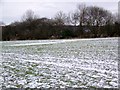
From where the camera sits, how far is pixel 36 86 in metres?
6.32

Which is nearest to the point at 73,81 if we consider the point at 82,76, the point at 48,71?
the point at 82,76

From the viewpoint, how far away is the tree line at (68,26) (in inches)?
1896

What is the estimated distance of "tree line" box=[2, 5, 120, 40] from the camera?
48.2 m

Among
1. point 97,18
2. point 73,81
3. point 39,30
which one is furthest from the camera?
point 97,18

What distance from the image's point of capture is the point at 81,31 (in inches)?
A: 2124

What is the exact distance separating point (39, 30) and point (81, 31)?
1086 centimetres

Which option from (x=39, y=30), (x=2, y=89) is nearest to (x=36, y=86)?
(x=2, y=89)

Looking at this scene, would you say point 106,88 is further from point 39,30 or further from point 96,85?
point 39,30

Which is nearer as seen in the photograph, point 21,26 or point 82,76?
point 82,76

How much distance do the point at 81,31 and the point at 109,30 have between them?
22.0 ft

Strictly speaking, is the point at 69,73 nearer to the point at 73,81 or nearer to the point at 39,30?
the point at 73,81

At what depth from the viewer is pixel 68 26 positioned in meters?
56.4

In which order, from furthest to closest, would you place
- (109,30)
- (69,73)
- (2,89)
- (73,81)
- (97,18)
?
1. (97,18)
2. (109,30)
3. (69,73)
4. (73,81)
5. (2,89)

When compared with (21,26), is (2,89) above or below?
below
